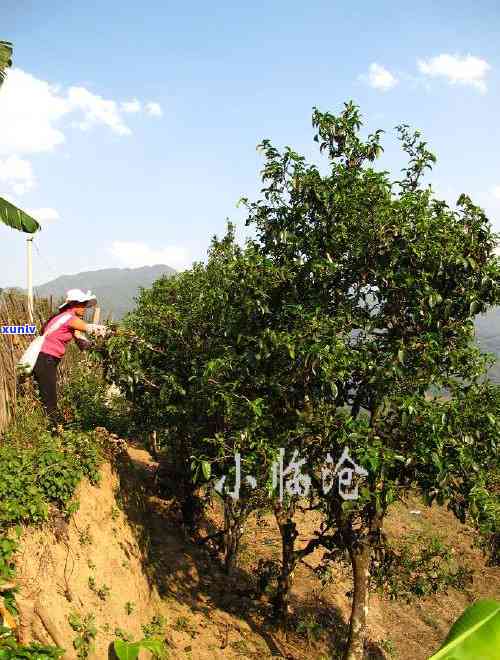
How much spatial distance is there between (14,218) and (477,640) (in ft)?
39.7

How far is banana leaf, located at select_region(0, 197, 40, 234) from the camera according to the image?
37.3 ft

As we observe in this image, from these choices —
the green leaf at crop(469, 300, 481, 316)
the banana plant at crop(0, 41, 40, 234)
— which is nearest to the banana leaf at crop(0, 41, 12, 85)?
the banana plant at crop(0, 41, 40, 234)

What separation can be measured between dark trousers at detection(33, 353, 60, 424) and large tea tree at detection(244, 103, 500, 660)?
11.8ft

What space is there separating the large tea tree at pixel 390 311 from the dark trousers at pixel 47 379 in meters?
3.60

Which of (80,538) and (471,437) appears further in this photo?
(80,538)

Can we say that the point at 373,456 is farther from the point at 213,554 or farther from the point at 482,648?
the point at 213,554

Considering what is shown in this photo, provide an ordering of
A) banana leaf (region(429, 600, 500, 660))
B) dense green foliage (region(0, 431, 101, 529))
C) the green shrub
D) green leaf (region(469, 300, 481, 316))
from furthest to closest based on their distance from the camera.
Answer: the green shrub, green leaf (region(469, 300, 481, 316)), dense green foliage (region(0, 431, 101, 529)), banana leaf (region(429, 600, 500, 660))

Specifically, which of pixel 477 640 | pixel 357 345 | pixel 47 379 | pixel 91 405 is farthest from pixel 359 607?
pixel 477 640

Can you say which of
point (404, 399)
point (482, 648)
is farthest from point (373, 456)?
point (482, 648)

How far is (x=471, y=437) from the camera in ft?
20.2

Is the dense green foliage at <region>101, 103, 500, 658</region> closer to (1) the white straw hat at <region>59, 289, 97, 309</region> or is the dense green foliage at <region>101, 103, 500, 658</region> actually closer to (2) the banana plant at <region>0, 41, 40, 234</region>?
(1) the white straw hat at <region>59, 289, 97, 309</region>

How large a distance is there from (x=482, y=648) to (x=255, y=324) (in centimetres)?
609

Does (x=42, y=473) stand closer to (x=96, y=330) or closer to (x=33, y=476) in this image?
(x=33, y=476)

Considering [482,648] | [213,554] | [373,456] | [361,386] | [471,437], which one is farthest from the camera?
[213,554]
